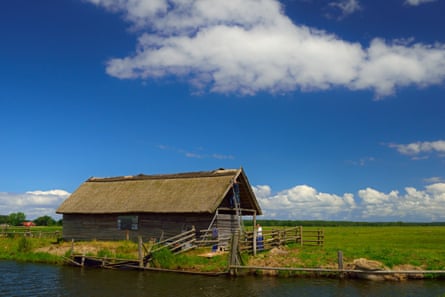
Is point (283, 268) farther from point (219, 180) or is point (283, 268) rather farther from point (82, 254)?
point (82, 254)

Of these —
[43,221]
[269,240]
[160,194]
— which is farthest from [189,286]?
[43,221]

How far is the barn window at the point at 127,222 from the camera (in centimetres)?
3328

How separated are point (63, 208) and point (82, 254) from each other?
32.5 feet

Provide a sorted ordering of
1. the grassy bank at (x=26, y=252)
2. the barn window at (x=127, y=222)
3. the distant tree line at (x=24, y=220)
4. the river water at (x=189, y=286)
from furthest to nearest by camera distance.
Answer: the distant tree line at (x=24, y=220), the barn window at (x=127, y=222), the grassy bank at (x=26, y=252), the river water at (x=189, y=286)

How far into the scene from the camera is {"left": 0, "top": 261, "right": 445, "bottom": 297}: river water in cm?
1841

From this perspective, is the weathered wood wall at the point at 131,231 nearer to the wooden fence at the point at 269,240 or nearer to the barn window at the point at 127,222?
the barn window at the point at 127,222

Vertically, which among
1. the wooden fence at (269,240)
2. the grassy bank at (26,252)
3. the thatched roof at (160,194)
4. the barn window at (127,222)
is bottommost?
the grassy bank at (26,252)

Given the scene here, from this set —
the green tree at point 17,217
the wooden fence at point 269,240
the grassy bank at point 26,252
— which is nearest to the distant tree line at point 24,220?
the green tree at point 17,217

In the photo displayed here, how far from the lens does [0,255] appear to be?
108 ft

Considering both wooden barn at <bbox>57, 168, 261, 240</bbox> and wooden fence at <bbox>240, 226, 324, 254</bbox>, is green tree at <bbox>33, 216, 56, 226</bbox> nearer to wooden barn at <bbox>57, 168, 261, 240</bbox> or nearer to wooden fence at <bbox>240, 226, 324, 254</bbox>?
wooden barn at <bbox>57, 168, 261, 240</bbox>

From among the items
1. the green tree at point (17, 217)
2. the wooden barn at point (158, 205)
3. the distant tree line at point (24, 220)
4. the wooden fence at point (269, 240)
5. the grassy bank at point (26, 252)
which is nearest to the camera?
the wooden fence at point (269, 240)

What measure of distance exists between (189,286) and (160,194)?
14.2m

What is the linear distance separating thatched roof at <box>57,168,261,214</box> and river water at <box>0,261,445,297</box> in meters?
7.76

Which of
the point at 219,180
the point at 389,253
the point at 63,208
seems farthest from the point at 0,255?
the point at 389,253
